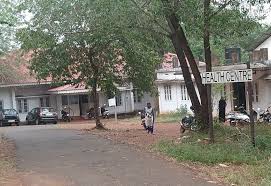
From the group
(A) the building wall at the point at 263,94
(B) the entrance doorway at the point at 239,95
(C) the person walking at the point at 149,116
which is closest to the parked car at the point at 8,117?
(B) the entrance doorway at the point at 239,95

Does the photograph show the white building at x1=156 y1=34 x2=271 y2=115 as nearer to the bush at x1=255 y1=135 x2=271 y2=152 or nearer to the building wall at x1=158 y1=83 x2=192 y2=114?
the building wall at x1=158 y1=83 x2=192 y2=114

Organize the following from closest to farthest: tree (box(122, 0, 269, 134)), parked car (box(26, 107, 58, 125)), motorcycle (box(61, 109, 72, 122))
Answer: tree (box(122, 0, 269, 134)), parked car (box(26, 107, 58, 125)), motorcycle (box(61, 109, 72, 122))

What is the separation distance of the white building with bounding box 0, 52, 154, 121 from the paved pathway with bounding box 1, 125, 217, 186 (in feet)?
87.7

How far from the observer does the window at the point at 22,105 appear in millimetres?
46594

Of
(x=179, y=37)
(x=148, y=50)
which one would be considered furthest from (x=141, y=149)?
(x=148, y=50)

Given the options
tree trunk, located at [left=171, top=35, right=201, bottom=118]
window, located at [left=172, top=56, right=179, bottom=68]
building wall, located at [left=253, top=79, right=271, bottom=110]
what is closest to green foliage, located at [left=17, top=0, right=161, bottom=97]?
tree trunk, located at [left=171, top=35, right=201, bottom=118]

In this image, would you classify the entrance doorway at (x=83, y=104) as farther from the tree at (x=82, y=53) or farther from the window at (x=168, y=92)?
the tree at (x=82, y=53)

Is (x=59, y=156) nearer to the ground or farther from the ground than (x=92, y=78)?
nearer to the ground

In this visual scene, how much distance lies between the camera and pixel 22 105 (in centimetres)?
4675

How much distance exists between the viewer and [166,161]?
1338 centimetres

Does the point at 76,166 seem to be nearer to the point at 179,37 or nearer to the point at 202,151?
the point at 202,151

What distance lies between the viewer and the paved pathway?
10.9 m

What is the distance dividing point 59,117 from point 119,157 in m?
32.8

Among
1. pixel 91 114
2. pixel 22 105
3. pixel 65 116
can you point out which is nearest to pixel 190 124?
pixel 65 116
